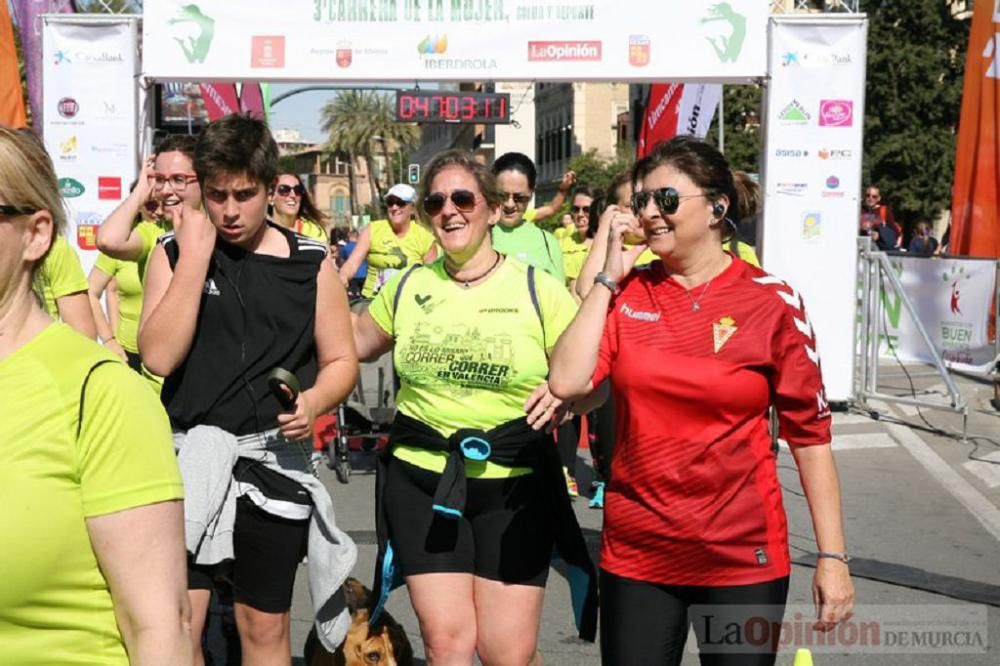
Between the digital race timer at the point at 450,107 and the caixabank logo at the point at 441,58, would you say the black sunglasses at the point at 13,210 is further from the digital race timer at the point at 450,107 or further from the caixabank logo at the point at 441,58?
the digital race timer at the point at 450,107

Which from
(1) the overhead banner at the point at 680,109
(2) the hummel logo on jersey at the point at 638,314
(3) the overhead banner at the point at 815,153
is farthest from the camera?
(1) the overhead banner at the point at 680,109

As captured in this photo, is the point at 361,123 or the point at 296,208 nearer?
the point at 296,208

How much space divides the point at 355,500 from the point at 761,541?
5991mm

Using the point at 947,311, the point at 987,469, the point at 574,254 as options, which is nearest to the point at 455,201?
the point at 574,254

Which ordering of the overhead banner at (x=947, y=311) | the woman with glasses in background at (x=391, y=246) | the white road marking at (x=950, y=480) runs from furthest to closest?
the overhead banner at (x=947, y=311)
the woman with glasses in background at (x=391, y=246)
the white road marking at (x=950, y=480)

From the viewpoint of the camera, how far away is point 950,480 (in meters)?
10.1

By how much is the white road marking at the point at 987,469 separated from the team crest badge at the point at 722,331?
697 centimetres

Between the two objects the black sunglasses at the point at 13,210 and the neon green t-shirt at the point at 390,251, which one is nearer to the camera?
the black sunglasses at the point at 13,210

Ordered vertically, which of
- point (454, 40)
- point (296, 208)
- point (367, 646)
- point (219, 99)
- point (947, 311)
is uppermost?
point (454, 40)

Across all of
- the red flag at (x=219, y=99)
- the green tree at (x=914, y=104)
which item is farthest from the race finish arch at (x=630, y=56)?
the green tree at (x=914, y=104)

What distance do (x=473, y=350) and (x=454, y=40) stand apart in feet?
30.5

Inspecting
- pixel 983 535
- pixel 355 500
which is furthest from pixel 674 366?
pixel 355 500

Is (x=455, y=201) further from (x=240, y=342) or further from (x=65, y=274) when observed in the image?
(x=65, y=274)

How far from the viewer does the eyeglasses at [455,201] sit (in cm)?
454
